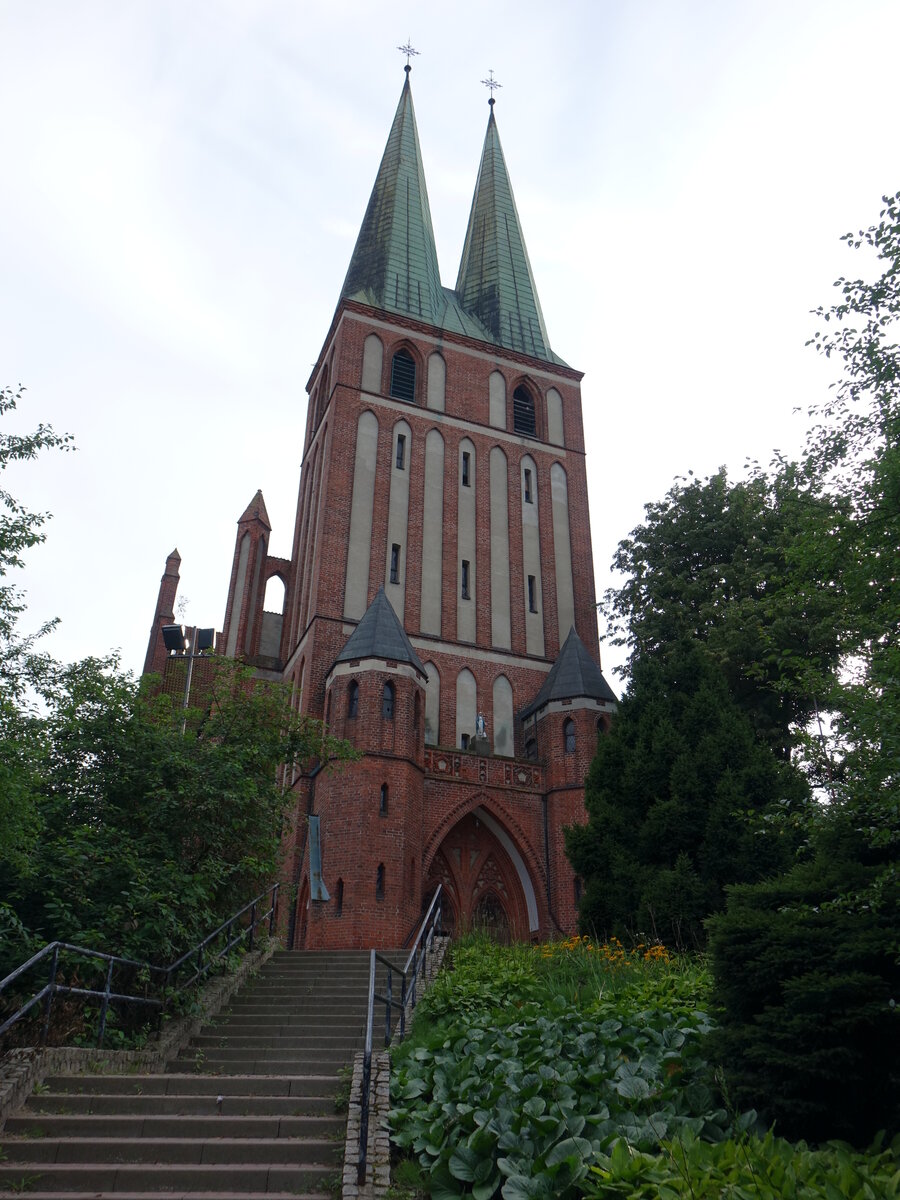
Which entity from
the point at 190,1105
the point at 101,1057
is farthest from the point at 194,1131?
the point at 101,1057

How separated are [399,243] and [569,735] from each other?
19.3 meters

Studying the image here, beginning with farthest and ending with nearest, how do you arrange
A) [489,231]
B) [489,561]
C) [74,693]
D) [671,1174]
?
[489,231], [489,561], [74,693], [671,1174]

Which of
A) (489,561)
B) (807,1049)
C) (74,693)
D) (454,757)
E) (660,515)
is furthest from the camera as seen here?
(489,561)

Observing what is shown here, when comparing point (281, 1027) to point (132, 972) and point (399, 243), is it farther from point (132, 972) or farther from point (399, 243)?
point (399, 243)

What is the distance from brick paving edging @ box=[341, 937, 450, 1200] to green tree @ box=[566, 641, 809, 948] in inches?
252

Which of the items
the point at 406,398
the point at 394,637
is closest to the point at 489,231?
the point at 406,398

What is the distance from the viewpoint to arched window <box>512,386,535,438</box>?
30984mm

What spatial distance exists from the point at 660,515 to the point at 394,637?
27.0ft

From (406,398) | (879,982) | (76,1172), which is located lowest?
(76,1172)

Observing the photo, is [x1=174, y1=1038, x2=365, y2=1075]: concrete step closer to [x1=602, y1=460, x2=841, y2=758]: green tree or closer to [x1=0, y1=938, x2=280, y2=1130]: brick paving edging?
[x1=0, y1=938, x2=280, y2=1130]: brick paving edging

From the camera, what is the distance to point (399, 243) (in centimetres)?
3397

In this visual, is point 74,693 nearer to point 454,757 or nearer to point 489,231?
point 454,757

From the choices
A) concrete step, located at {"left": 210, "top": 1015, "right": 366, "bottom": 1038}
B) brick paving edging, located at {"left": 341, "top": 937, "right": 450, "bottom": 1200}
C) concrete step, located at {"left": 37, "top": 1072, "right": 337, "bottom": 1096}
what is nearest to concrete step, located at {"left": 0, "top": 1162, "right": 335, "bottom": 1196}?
brick paving edging, located at {"left": 341, "top": 937, "right": 450, "bottom": 1200}

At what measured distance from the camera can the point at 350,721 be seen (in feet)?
71.6
